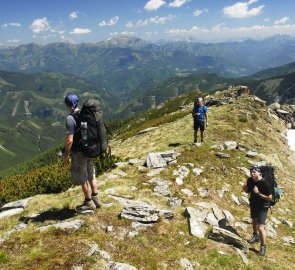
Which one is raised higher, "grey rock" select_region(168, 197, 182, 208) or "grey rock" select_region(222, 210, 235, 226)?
"grey rock" select_region(168, 197, 182, 208)

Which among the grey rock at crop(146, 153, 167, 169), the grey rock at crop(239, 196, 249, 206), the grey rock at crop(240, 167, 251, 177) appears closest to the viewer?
the grey rock at crop(239, 196, 249, 206)

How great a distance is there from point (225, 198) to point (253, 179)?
15.0 feet

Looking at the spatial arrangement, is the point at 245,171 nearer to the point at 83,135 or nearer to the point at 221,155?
the point at 221,155

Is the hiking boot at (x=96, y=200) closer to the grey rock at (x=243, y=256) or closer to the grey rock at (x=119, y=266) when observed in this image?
the grey rock at (x=119, y=266)

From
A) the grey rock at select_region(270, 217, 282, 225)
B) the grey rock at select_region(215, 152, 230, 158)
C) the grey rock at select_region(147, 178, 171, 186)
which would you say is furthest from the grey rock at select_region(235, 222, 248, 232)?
the grey rock at select_region(215, 152, 230, 158)

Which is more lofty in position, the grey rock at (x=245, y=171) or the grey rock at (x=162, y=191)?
the grey rock at (x=162, y=191)

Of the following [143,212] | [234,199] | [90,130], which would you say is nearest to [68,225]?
[143,212]

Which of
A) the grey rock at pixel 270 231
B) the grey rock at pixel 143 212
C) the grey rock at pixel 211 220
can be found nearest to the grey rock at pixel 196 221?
the grey rock at pixel 211 220

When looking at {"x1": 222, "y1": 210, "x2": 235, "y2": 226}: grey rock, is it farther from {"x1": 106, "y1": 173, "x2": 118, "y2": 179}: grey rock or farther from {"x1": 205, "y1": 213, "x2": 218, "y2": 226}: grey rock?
{"x1": 106, "y1": 173, "x2": 118, "y2": 179}: grey rock

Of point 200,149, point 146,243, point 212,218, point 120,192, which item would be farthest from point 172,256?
point 200,149

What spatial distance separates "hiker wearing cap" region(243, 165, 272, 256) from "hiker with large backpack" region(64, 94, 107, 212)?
244 inches

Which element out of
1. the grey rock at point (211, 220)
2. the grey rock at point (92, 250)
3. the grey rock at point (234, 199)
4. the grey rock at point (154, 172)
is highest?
the grey rock at point (92, 250)

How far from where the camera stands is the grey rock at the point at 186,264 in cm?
1101

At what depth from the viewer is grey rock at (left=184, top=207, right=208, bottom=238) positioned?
13.4 metres
